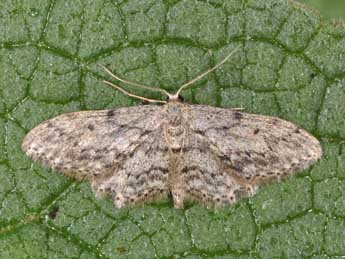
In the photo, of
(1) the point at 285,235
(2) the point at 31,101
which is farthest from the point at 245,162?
(2) the point at 31,101

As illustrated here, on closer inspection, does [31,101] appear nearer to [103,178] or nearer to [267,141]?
[103,178]

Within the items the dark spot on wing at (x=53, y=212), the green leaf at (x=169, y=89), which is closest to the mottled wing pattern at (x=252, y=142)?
the green leaf at (x=169, y=89)

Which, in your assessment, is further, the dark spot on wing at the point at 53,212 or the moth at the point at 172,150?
the dark spot on wing at the point at 53,212

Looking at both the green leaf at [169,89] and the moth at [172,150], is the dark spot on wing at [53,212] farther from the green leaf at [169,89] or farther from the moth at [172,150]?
the moth at [172,150]

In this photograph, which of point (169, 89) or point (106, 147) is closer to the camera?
point (106, 147)

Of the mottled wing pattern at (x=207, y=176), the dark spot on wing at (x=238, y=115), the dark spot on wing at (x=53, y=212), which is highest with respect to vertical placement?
the dark spot on wing at (x=238, y=115)

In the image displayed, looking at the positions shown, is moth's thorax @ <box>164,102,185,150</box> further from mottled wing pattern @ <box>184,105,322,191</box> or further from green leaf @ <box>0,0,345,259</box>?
green leaf @ <box>0,0,345,259</box>

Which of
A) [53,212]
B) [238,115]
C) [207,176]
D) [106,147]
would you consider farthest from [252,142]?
[53,212]

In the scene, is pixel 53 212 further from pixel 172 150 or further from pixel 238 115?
pixel 238 115
